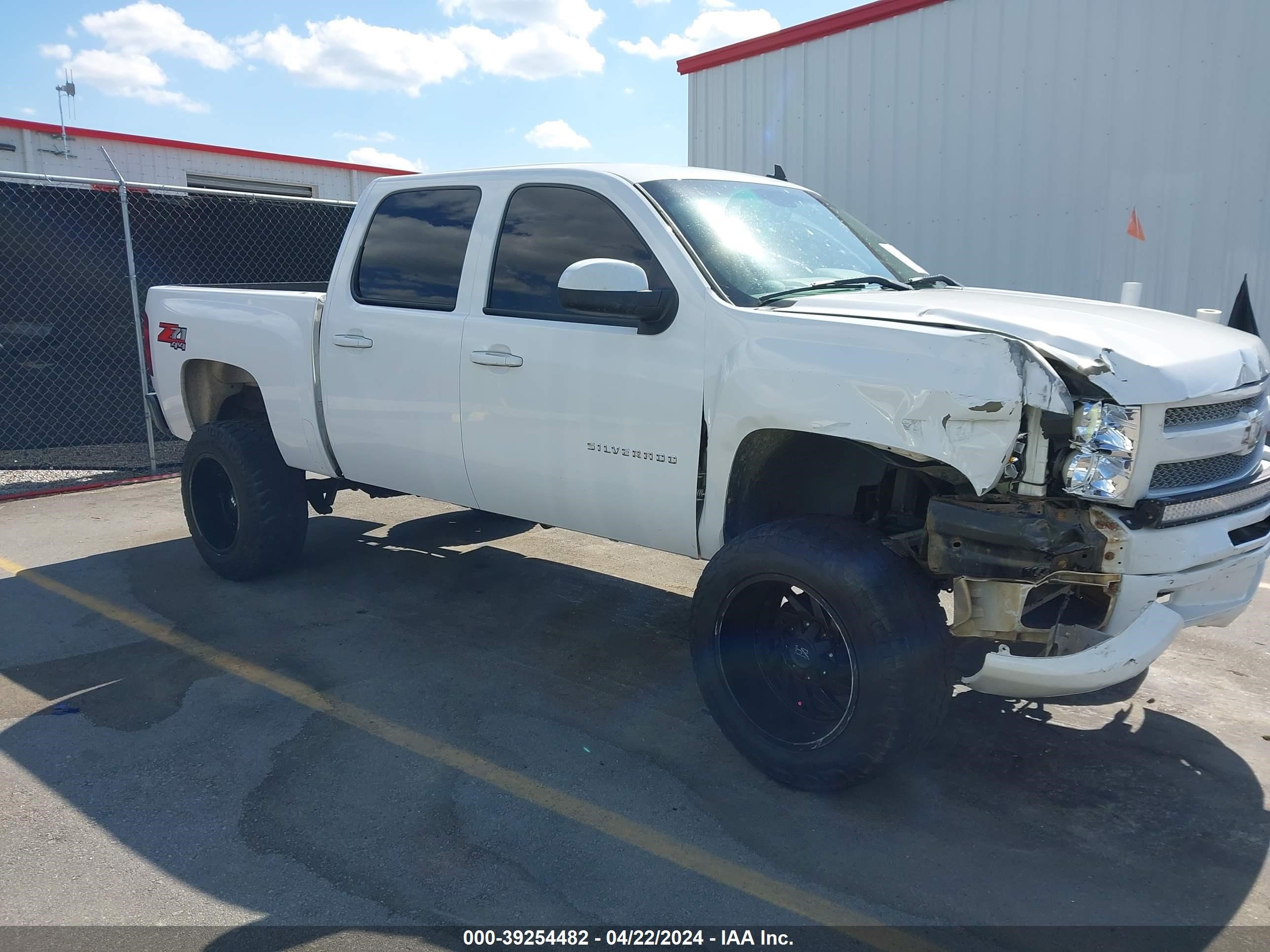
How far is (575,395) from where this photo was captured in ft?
13.5

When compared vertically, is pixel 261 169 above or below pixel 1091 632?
above

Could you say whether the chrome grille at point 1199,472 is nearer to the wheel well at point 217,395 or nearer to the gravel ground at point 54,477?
the wheel well at point 217,395

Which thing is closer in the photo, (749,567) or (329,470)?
(749,567)

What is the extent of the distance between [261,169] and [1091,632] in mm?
18277

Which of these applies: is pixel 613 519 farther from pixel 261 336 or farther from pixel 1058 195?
pixel 1058 195

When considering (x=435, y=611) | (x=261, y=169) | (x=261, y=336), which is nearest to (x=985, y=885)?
(x=435, y=611)

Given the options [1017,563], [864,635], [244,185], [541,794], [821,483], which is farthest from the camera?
[244,185]

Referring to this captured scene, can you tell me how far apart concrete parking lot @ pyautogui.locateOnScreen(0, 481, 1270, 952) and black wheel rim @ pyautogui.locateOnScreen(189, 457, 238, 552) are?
0.66 metres

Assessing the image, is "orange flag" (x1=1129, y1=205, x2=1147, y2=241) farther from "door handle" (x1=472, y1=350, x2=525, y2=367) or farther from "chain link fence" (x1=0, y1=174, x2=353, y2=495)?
"chain link fence" (x1=0, y1=174, x2=353, y2=495)

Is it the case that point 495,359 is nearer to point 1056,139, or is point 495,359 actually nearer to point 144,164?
point 1056,139

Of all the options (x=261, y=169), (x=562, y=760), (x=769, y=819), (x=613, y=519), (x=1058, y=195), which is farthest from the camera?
(x=261, y=169)

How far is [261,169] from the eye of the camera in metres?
18.3

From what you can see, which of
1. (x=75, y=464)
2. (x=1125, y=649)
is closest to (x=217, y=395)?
(x=75, y=464)

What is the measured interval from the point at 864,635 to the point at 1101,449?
88cm
